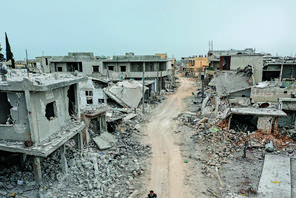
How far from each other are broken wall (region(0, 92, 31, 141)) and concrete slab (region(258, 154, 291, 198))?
11375mm

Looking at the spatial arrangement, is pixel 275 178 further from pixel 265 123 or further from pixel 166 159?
pixel 166 159

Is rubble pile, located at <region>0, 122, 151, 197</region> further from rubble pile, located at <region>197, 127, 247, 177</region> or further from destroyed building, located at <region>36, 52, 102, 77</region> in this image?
destroyed building, located at <region>36, 52, 102, 77</region>

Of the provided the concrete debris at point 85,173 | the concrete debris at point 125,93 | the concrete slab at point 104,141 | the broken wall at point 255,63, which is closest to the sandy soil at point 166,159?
the concrete debris at point 85,173

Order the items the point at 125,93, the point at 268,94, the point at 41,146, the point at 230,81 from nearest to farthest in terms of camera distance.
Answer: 1. the point at 41,146
2. the point at 268,94
3. the point at 125,93
4. the point at 230,81

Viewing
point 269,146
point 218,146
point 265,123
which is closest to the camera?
point 269,146

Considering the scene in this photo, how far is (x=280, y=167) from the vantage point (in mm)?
11367

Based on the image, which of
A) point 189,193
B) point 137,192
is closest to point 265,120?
point 189,193

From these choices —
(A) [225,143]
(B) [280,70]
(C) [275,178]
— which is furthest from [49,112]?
(B) [280,70]

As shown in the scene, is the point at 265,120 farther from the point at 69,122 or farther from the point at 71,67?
the point at 71,67

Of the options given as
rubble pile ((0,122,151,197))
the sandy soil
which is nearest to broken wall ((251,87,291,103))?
the sandy soil

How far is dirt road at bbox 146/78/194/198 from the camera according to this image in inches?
392

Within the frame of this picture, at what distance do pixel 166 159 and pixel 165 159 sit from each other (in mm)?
66

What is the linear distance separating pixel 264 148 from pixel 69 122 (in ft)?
43.2

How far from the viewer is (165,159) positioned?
508 inches
